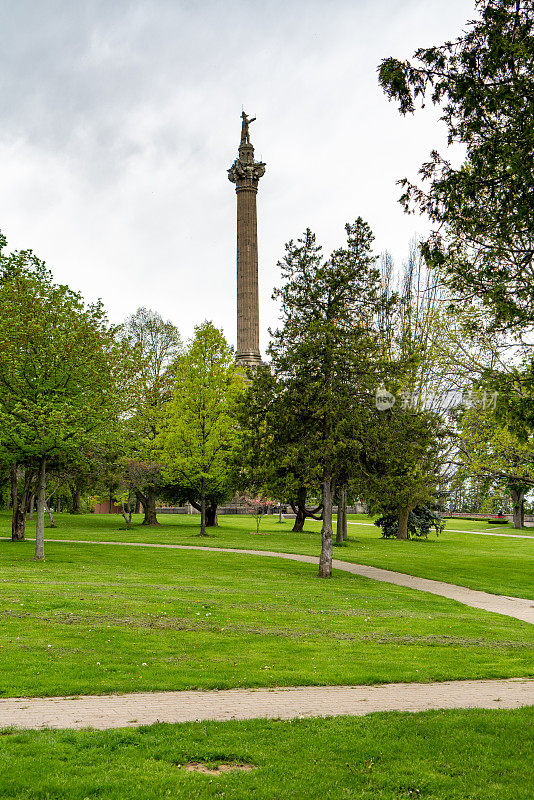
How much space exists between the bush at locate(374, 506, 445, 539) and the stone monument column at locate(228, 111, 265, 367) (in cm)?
2355

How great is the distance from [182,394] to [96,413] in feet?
49.5

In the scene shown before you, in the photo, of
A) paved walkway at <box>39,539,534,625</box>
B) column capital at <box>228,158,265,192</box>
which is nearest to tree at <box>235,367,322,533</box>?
paved walkway at <box>39,539,534,625</box>

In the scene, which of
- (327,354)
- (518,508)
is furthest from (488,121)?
(518,508)

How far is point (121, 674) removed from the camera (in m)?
8.87

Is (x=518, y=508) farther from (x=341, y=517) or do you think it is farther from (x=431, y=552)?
(x=431, y=552)

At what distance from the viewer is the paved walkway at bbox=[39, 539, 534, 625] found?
16.5 meters

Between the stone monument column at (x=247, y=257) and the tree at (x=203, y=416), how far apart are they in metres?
23.0

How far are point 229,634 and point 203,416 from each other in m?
26.5

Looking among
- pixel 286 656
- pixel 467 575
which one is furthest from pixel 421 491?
pixel 286 656

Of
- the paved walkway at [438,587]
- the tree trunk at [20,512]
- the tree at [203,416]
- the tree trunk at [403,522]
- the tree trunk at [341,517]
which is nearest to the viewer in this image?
the paved walkway at [438,587]

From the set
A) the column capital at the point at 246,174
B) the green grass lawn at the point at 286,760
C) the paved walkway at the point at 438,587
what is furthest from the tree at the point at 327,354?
the column capital at the point at 246,174

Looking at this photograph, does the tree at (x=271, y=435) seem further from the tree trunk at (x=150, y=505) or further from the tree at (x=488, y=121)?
the tree trunk at (x=150, y=505)

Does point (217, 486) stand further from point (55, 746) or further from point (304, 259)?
point (55, 746)

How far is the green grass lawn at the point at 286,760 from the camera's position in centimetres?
529
